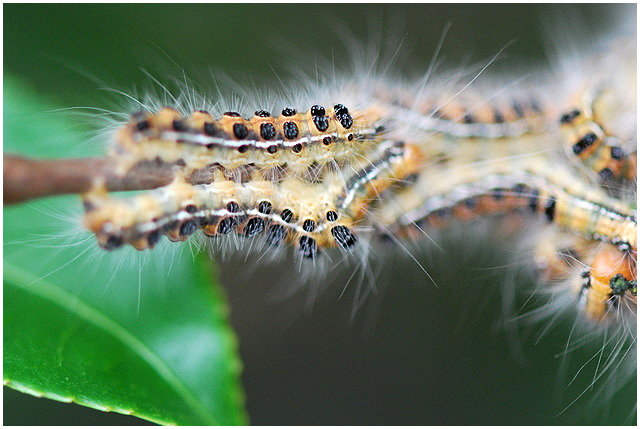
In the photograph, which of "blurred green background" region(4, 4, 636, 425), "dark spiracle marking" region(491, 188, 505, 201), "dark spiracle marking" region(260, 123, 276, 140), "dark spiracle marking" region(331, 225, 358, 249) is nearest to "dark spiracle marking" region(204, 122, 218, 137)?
"dark spiracle marking" region(260, 123, 276, 140)

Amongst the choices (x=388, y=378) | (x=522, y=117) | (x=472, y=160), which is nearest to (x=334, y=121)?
(x=472, y=160)

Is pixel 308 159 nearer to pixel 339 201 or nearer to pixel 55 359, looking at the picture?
pixel 339 201

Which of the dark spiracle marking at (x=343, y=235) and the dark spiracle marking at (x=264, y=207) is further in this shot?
the dark spiracle marking at (x=343, y=235)

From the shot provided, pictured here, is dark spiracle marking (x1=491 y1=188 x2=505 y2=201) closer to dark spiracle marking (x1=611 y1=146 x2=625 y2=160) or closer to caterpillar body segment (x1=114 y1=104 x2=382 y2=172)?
dark spiracle marking (x1=611 y1=146 x2=625 y2=160)

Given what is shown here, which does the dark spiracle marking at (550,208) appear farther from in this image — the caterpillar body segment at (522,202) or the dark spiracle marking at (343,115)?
the dark spiracle marking at (343,115)

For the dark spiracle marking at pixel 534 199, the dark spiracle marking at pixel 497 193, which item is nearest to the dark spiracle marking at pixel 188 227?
the dark spiracle marking at pixel 497 193

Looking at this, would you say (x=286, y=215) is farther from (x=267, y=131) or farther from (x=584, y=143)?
(x=584, y=143)
